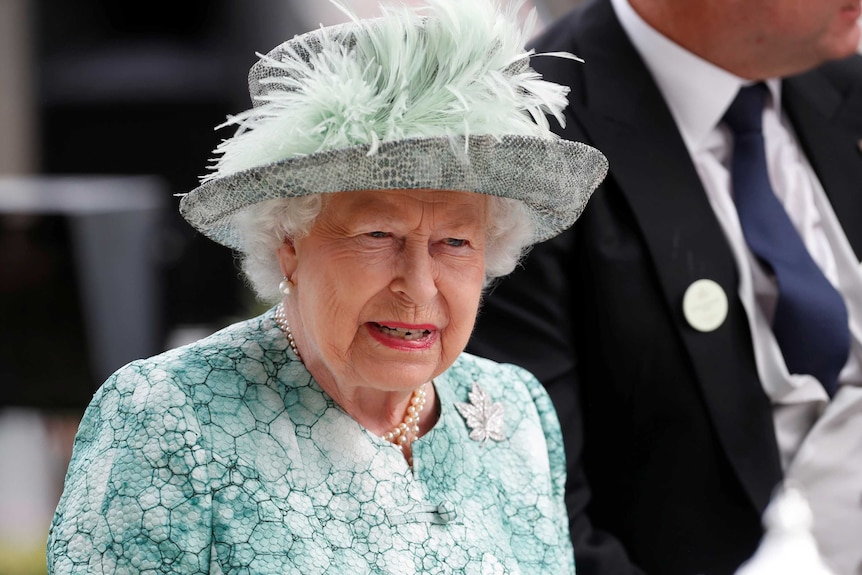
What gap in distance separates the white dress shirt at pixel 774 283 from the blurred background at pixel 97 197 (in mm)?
876

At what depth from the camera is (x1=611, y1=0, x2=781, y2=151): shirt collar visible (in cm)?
255

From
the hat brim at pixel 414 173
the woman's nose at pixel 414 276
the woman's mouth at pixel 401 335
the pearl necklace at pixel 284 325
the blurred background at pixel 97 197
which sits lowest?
the blurred background at pixel 97 197

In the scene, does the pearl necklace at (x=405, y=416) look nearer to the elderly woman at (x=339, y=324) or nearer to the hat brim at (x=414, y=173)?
the elderly woman at (x=339, y=324)

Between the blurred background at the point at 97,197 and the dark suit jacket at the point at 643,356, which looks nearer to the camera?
the dark suit jacket at the point at 643,356

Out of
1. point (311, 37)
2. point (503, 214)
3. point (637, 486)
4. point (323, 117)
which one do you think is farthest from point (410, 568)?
point (637, 486)

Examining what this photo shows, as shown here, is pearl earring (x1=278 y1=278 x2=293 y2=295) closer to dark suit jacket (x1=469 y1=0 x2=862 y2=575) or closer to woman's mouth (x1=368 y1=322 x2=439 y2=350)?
woman's mouth (x1=368 y1=322 x2=439 y2=350)

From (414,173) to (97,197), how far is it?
1.87 m

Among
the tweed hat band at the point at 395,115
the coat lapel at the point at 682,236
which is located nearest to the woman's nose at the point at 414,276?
the tweed hat band at the point at 395,115

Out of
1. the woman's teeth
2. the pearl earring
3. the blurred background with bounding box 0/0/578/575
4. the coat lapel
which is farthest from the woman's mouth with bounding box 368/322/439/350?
the coat lapel

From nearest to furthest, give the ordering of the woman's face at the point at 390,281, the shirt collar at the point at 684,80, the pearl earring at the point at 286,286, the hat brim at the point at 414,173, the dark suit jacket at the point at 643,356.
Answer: the hat brim at the point at 414,173 → the woman's face at the point at 390,281 → the pearl earring at the point at 286,286 → the dark suit jacket at the point at 643,356 → the shirt collar at the point at 684,80

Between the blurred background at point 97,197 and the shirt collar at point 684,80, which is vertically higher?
the shirt collar at point 684,80

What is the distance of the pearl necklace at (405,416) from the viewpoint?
175 cm

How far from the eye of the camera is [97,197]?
313cm

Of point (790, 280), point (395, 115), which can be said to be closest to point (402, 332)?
point (395, 115)
